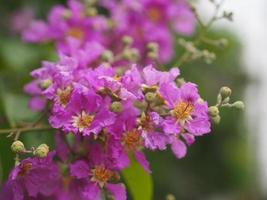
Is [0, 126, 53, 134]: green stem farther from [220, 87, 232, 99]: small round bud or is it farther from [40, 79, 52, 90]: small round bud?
[220, 87, 232, 99]: small round bud

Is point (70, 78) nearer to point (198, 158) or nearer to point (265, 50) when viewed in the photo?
point (198, 158)

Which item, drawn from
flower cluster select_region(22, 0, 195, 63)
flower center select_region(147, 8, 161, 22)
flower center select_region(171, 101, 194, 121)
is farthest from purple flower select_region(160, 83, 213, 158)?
flower center select_region(147, 8, 161, 22)

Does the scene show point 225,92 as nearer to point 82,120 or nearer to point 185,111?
point 185,111

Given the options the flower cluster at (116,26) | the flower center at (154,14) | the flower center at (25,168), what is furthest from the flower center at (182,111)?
the flower center at (154,14)

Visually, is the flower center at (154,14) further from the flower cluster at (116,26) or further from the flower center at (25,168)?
the flower center at (25,168)

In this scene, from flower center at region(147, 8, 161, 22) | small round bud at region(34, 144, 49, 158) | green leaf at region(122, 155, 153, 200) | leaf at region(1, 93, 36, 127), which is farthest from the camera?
flower center at region(147, 8, 161, 22)

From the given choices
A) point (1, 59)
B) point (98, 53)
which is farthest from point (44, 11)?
point (98, 53)
